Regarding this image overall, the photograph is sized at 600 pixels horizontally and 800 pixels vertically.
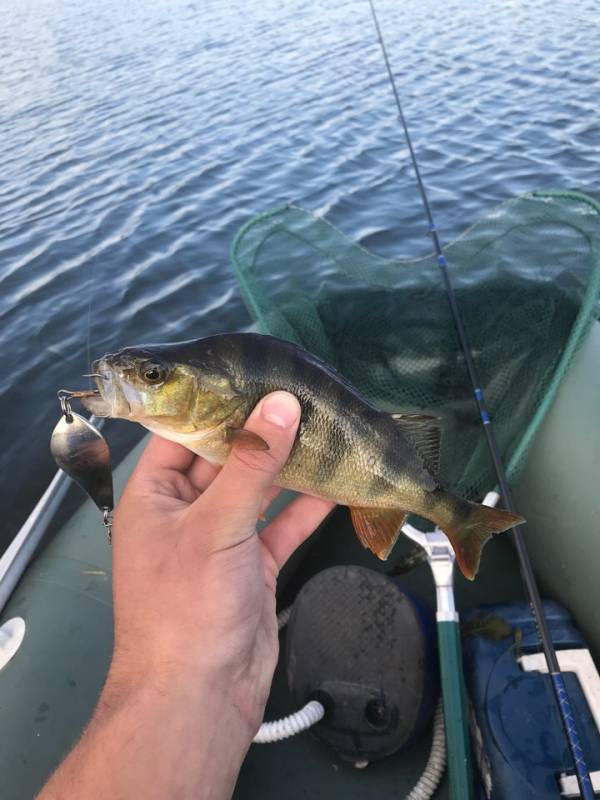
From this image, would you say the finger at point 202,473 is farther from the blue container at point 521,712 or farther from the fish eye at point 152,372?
the blue container at point 521,712

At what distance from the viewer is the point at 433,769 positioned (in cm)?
270

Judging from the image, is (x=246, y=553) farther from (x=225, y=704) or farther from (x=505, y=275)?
(x=505, y=275)

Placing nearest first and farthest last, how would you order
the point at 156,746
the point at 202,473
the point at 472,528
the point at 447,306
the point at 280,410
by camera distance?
1. the point at 156,746
2. the point at 280,410
3. the point at 472,528
4. the point at 202,473
5. the point at 447,306

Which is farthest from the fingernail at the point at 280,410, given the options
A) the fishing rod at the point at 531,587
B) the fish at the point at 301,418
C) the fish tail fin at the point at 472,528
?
the fishing rod at the point at 531,587

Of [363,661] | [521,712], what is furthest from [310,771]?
[521,712]

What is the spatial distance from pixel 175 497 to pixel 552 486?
196 centimetres

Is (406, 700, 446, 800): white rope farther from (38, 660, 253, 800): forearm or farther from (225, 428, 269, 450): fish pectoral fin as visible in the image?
(225, 428, 269, 450): fish pectoral fin

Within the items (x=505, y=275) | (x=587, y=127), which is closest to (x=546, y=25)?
(x=587, y=127)

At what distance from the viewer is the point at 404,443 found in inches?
92.8

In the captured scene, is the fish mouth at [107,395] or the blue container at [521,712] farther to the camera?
the blue container at [521,712]

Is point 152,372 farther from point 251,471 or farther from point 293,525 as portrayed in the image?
point 293,525

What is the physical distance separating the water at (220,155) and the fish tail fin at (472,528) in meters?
4.59

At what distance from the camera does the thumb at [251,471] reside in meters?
2.00

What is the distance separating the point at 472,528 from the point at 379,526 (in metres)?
0.39
